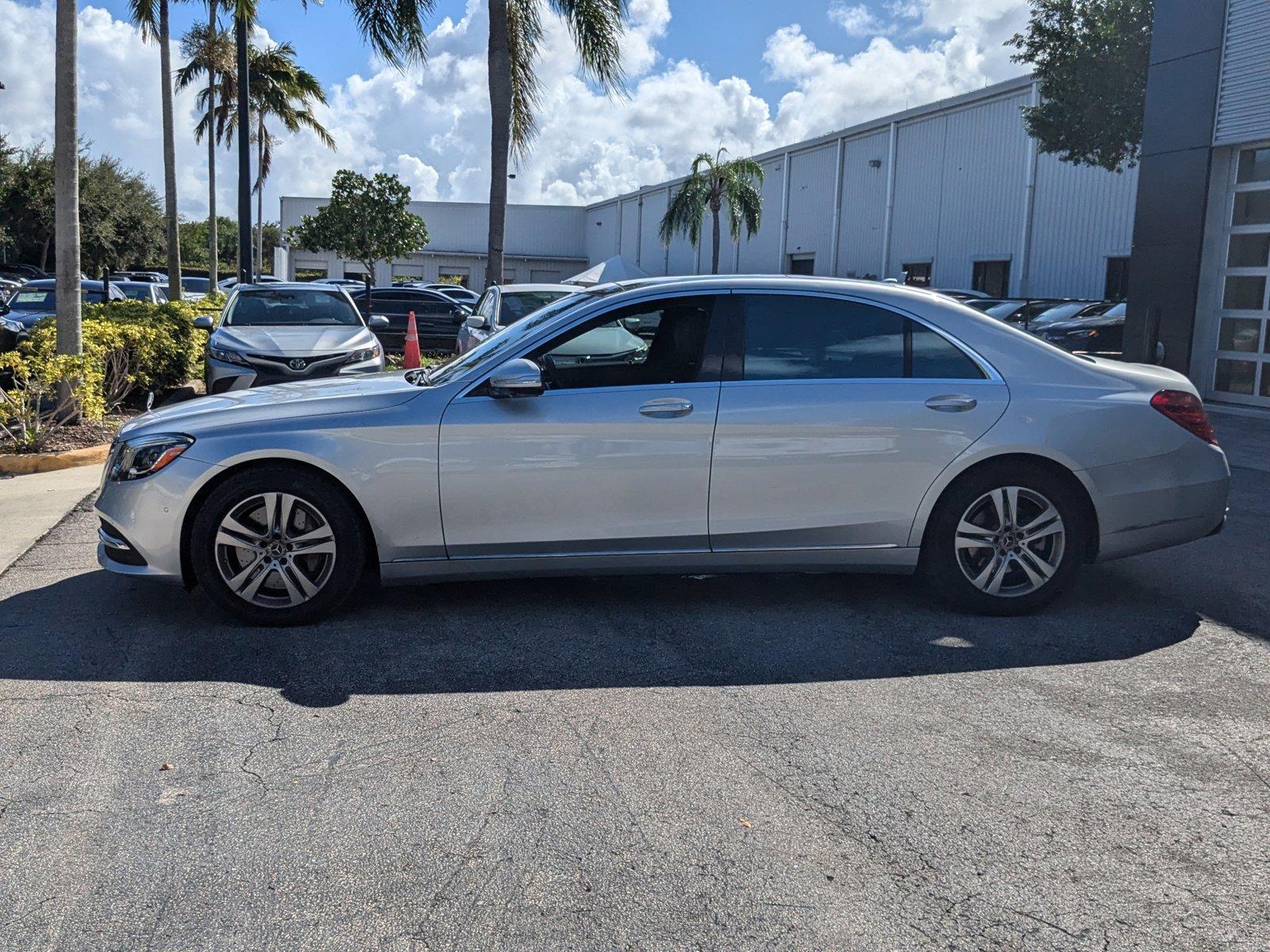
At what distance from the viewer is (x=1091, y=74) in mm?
22859

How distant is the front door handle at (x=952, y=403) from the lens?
5.42m

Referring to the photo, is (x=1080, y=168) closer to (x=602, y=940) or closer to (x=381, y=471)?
(x=381, y=471)

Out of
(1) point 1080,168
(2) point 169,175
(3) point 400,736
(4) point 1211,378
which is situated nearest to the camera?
(3) point 400,736

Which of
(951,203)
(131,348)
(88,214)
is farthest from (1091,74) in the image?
(88,214)

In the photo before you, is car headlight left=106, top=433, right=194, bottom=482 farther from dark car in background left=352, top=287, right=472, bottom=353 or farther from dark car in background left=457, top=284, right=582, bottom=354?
dark car in background left=352, top=287, right=472, bottom=353

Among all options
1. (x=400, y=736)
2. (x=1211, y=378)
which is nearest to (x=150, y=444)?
(x=400, y=736)

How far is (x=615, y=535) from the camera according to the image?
532 cm

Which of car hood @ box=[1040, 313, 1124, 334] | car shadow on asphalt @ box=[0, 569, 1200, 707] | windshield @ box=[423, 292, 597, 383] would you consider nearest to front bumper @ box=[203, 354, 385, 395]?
car shadow on asphalt @ box=[0, 569, 1200, 707]

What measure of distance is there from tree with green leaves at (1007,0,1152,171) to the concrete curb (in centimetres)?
1980

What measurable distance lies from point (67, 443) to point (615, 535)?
6881 millimetres

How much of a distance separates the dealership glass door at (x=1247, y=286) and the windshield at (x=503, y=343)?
11762 millimetres

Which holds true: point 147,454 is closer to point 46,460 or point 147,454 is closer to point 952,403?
point 952,403

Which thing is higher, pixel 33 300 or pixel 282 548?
pixel 33 300

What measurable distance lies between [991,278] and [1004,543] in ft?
94.9
